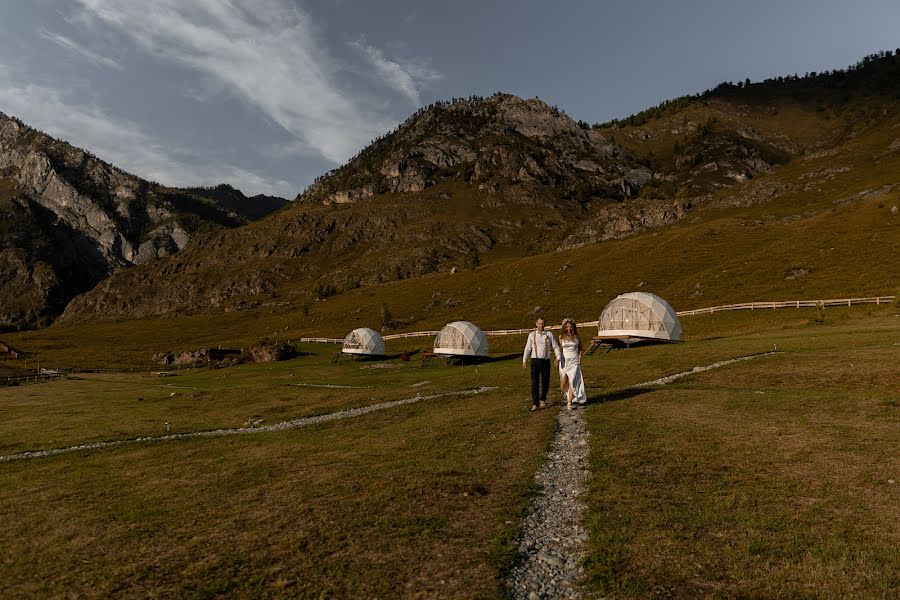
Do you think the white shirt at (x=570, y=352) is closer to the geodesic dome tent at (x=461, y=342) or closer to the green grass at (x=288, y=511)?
the green grass at (x=288, y=511)

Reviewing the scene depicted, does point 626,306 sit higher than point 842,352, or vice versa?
point 626,306

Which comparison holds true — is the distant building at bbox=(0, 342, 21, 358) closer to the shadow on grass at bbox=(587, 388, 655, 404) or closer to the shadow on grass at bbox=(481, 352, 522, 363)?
the shadow on grass at bbox=(481, 352, 522, 363)

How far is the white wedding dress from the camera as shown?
1986 cm

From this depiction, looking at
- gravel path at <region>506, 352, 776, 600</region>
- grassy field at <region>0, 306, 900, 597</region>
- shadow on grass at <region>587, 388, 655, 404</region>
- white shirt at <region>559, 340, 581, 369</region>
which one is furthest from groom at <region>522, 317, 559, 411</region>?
gravel path at <region>506, 352, 776, 600</region>

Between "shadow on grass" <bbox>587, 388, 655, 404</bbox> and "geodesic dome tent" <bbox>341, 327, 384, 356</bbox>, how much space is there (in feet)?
170

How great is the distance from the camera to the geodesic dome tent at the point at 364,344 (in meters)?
72.3

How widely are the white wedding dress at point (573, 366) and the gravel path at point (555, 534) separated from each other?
6090 millimetres

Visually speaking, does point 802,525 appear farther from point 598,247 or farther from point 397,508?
point 598,247

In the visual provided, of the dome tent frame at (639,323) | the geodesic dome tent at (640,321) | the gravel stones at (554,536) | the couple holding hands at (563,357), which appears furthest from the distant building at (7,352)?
the gravel stones at (554,536)

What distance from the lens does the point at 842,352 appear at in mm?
28312

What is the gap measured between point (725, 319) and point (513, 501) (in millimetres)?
62014

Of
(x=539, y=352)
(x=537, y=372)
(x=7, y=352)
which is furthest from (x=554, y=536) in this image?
(x=7, y=352)

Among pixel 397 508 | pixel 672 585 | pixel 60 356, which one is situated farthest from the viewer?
pixel 60 356

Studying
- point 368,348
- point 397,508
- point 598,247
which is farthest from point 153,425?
point 598,247
